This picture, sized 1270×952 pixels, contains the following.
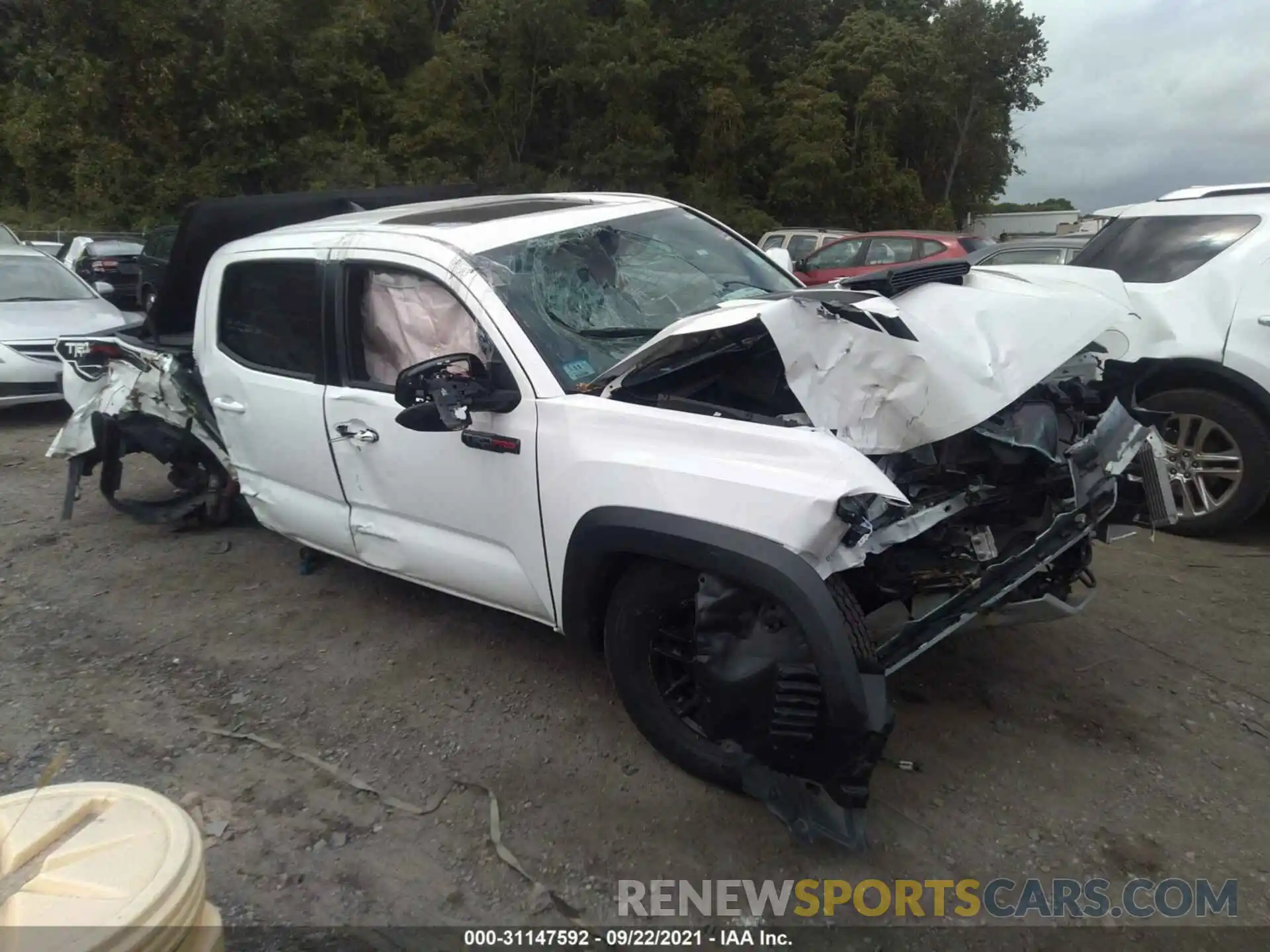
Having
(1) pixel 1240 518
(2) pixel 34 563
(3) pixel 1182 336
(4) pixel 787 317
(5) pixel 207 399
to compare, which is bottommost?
(2) pixel 34 563

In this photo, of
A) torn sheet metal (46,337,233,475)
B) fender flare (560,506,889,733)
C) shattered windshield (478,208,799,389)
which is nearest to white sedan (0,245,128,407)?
torn sheet metal (46,337,233,475)

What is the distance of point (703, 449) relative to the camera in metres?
2.99

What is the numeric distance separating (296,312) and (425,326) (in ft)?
2.83

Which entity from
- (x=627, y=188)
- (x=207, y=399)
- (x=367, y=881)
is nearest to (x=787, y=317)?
(x=367, y=881)

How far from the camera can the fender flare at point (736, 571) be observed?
2.60 meters

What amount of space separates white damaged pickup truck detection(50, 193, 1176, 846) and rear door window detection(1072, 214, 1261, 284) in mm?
1977

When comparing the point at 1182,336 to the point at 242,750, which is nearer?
the point at 242,750

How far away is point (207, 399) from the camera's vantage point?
5.68 meters

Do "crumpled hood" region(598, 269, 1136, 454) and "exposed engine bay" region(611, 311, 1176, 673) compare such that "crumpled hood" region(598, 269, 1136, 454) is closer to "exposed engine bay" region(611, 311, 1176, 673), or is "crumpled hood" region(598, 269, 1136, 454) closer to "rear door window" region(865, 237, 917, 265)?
"exposed engine bay" region(611, 311, 1176, 673)

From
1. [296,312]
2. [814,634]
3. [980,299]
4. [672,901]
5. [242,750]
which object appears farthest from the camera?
[296,312]

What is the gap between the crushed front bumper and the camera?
3.06 metres

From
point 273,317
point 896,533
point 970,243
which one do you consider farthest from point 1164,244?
point 970,243

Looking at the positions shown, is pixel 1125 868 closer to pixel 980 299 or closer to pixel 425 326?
pixel 980 299

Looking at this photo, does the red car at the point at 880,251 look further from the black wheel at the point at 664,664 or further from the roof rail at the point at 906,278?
the black wheel at the point at 664,664
